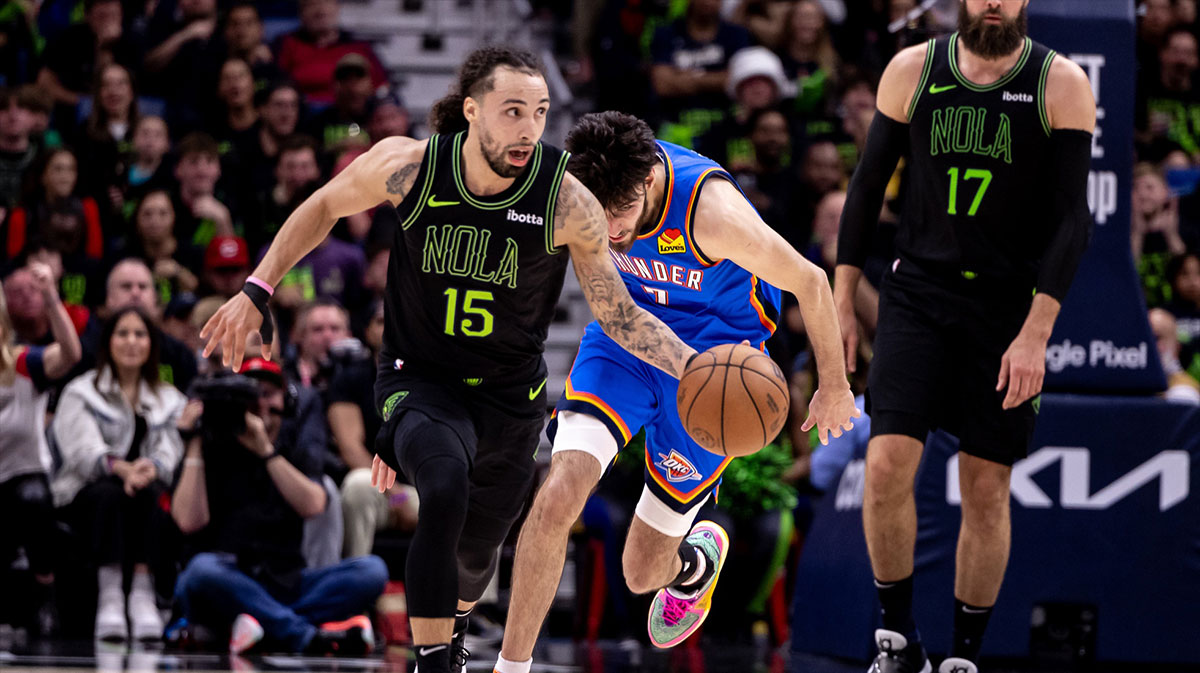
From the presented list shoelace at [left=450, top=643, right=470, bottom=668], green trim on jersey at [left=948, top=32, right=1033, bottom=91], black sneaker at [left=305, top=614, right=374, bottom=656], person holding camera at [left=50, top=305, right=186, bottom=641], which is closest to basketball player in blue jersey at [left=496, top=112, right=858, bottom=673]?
shoelace at [left=450, top=643, right=470, bottom=668]

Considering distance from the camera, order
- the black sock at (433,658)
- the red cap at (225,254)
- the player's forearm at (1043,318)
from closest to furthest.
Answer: the black sock at (433,658)
the player's forearm at (1043,318)
the red cap at (225,254)

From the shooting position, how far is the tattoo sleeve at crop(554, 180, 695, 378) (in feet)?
15.3

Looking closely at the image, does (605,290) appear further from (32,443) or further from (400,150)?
(32,443)

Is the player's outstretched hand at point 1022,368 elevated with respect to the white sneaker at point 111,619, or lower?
elevated

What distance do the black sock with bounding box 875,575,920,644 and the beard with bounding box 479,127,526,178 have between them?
6.70 ft

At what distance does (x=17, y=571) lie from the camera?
25.9ft

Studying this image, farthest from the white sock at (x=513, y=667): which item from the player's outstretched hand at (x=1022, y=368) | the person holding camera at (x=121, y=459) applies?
the person holding camera at (x=121, y=459)

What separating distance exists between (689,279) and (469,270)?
944 mm

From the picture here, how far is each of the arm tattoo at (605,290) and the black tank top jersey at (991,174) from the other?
3.96ft

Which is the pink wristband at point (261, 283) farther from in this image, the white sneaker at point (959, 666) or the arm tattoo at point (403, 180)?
the white sneaker at point (959, 666)

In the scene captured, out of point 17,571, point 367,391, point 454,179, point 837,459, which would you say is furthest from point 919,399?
point 17,571

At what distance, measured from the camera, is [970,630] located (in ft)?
17.6

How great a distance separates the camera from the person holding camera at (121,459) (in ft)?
25.1

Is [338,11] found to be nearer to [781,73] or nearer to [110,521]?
[781,73]
